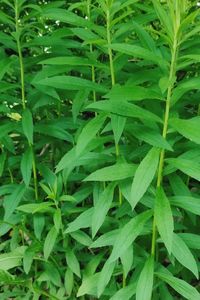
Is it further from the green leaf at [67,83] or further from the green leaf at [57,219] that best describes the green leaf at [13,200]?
the green leaf at [67,83]

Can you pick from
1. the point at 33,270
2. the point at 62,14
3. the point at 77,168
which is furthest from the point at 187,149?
the point at 33,270

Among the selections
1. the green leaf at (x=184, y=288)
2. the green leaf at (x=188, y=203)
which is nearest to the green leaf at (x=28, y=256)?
the green leaf at (x=184, y=288)

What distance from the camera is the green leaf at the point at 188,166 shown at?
4.33ft

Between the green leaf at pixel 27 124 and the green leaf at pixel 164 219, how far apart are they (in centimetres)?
60

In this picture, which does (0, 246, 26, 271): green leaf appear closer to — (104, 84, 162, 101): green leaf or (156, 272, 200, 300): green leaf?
(156, 272, 200, 300): green leaf

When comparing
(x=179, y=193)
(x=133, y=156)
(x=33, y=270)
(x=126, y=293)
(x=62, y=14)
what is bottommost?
(x=33, y=270)

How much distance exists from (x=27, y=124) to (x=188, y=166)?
2.37 feet

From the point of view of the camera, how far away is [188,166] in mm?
1345

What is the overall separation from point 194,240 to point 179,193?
179 mm

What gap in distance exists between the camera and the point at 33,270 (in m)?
2.08

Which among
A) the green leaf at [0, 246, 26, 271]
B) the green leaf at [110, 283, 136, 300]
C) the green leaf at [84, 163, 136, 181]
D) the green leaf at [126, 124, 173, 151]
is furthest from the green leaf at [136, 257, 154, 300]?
the green leaf at [0, 246, 26, 271]

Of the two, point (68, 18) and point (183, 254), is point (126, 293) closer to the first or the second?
point (183, 254)

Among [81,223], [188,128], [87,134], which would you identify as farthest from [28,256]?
[188,128]

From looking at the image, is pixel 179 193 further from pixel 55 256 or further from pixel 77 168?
pixel 55 256
